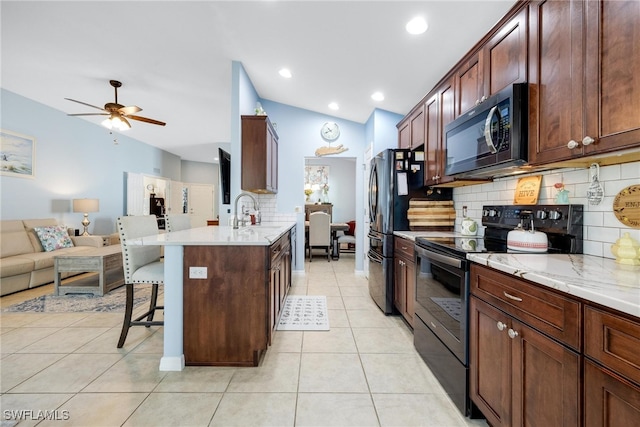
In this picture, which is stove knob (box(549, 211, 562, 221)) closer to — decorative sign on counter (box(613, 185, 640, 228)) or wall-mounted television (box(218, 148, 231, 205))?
decorative sign on counter (box(613, 185, 640, 228))

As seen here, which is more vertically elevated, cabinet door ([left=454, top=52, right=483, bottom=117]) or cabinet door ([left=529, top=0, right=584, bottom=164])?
cabinet door ([left=454, top=52, right=483, bottom=117])

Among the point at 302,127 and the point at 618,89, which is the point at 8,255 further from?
the point at 618,89

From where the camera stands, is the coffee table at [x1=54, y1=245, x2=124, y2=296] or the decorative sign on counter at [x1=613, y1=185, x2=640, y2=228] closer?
the decorative sign on counter at [x1=613, y1=185, x2=640, y2=228]

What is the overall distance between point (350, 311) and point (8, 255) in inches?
182

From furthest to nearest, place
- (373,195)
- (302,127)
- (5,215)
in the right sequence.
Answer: (302,127), (5,215), (373,195)

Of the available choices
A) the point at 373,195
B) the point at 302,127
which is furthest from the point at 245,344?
the point at 302,127

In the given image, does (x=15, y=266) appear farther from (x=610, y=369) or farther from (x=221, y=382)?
(x=610, y=369)

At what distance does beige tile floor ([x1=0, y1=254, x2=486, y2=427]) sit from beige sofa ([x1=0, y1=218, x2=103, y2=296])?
1.11 metres

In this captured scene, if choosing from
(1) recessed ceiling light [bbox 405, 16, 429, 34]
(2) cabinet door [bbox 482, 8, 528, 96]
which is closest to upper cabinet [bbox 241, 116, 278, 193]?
(1) recessed ceiling light [bbox 405, 16, 429, 34]

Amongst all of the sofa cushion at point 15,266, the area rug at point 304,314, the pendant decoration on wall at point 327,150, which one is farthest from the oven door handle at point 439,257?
the sofa cushion at point 15,266

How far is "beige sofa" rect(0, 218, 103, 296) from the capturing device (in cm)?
346

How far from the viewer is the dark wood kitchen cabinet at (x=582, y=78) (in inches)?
Answer: 40.6

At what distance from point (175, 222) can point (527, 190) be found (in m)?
3.20

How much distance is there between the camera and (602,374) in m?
0.82
